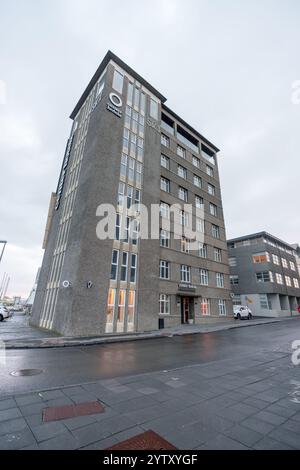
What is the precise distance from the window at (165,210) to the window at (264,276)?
27138 mm

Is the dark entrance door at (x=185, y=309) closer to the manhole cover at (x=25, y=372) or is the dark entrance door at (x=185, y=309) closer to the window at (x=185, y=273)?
the window at (x=185, y=273)

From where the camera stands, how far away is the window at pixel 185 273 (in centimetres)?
2544

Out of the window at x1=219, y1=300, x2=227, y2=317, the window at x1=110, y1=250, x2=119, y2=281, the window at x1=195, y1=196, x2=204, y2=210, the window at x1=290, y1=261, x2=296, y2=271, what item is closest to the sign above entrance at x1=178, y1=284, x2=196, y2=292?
the window at x1=219, y1=300, x2=227, y2=317

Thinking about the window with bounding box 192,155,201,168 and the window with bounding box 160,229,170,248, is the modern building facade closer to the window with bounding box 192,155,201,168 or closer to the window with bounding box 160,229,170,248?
the window with bounding box 192,155,201,168

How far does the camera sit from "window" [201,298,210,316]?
87.2 feet

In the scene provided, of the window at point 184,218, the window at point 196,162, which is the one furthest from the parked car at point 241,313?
the window at point 196,162

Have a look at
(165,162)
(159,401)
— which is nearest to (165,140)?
(165,162)

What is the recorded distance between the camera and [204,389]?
5.62 m

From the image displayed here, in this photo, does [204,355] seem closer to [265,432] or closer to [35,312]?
[265,432]

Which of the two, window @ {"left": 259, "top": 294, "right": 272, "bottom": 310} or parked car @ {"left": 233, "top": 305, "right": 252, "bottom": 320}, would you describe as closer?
parked car @ {"left": 233, "top": 305, "right": 252, "bottom": 320}

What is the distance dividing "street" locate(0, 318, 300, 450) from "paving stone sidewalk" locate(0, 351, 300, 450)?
0.02 metres

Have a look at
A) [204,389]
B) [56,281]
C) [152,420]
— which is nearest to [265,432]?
[152,420]

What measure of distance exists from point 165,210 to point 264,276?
27783 millimetres

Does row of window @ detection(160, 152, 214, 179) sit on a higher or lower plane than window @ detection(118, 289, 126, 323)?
higher
